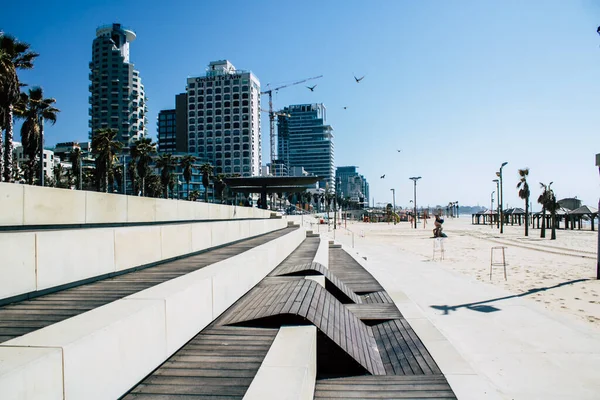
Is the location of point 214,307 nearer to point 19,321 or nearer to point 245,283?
point 245,283

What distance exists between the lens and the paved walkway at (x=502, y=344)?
5426mm

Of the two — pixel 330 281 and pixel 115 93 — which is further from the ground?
pixel 115 93

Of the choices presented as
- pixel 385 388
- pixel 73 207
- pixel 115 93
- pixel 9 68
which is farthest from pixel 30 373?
pixel 115 93

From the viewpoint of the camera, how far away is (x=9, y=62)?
18.1m

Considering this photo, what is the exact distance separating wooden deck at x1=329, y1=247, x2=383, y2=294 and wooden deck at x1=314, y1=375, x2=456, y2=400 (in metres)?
5.69

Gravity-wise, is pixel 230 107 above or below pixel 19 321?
above

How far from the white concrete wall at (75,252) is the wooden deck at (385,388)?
3.63 m

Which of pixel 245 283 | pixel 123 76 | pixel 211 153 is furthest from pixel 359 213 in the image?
pixel 245 283

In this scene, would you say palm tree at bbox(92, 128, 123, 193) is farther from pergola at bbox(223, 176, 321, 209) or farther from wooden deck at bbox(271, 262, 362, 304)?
wooden deck at bbox(271, 262, 362, 304)

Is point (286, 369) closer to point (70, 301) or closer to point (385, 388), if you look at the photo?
point (385, 388)

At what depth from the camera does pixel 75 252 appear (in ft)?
17.7

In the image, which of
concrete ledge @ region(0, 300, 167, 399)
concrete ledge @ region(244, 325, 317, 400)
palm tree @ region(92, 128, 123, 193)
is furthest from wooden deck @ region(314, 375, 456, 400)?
palm tree @ region(92, 128, 123, 193)

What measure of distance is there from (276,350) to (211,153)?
14056 centimetres

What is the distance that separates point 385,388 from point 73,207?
6730 mm
